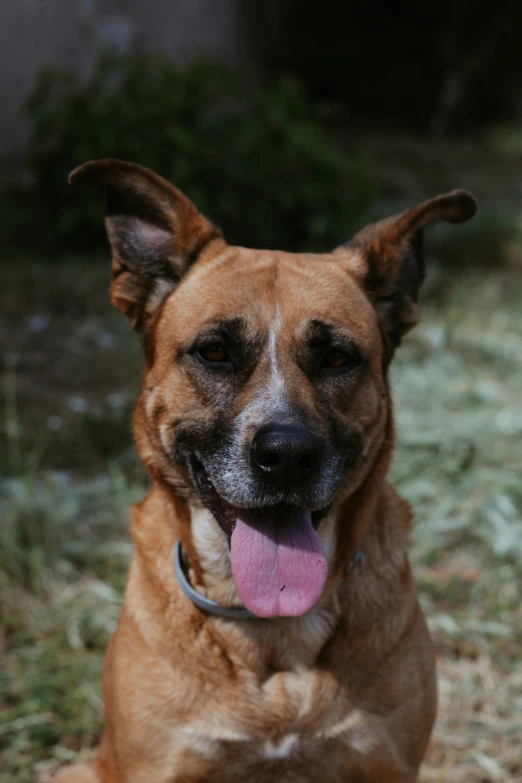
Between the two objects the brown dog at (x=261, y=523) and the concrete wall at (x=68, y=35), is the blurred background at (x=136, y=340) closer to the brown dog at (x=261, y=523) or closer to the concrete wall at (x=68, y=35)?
the concrete wall at (x=68, y=35)

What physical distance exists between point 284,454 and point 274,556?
1.11 feet

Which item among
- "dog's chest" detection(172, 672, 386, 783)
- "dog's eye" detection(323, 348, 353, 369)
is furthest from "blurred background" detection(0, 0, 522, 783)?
"dog's eye" detection(323, 348, 353, 369)

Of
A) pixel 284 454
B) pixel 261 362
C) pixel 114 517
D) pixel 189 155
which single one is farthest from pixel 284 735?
pixel 189 155

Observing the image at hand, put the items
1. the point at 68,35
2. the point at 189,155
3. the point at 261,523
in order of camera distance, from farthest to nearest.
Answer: the point at 68,35
the point at 189,155
the point at 261,523

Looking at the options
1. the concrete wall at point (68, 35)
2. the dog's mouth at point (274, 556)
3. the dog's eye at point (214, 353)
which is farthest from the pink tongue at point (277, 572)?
the concrete wall at point (68, 35)

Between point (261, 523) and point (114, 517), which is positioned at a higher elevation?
point (261, 523)

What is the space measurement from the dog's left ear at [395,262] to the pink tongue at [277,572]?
857mm

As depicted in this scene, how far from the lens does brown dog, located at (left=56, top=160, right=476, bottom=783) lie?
8.49ft

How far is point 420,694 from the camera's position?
2.73 metres

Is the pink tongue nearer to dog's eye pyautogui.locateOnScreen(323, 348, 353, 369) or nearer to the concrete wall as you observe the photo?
dog's eye pyautogui.locateOnScreen(323, 348, 353, 369)

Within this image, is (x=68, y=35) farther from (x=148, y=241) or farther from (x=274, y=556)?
(x=274, y=556)

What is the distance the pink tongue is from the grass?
4.35ft

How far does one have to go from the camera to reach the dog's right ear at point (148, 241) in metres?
2.89

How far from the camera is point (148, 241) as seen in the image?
2961mm
